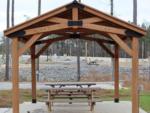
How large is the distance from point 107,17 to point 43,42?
434 cm

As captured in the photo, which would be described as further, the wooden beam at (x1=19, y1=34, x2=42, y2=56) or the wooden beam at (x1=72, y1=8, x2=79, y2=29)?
the wooden beam at (x1=19, y1=34, x2=42, y2=56)

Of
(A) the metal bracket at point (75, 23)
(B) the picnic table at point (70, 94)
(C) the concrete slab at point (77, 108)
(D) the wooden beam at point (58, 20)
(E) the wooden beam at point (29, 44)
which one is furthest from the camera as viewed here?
(C) the concrete slab at point (77, 108)

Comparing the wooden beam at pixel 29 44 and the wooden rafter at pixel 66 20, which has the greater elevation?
the wooden rafter at pixel 66 20

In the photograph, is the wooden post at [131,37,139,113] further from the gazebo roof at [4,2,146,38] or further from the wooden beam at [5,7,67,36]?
the wooden beam at [5,7,67,36]

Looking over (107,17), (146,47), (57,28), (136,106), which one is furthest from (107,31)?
(146,47)

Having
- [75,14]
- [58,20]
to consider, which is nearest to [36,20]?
[58,20]

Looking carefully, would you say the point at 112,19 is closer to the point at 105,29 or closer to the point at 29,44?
the point at 105,29

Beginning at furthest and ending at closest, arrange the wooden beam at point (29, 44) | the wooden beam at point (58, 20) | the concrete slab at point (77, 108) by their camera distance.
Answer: the concrete slab at point (77, 108) < the wooden beam at point (29, 44) < the wooden beam at point (58, 20)

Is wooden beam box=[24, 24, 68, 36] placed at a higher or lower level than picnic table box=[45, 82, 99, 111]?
higher

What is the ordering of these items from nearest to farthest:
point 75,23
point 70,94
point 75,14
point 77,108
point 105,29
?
point 75,23, point 75,14, point 105,29, point 70,94, point 77,108

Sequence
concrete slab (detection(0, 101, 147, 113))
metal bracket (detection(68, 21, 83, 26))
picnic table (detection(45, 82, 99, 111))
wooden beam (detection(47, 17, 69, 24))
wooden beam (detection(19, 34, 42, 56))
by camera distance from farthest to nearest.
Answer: concrete slab (detection(0, 101, 147, 113)), picnic table (detection(45, 82, 99, 111)), wooden beam (detection(19, 34, 42, 56)), wooden beam (detection(47, 17, 69, 24)), metal bracket (detection(68, 21, 83, 26))

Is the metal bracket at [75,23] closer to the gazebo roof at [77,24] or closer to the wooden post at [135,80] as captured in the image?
the gazebo roof at [77,24]

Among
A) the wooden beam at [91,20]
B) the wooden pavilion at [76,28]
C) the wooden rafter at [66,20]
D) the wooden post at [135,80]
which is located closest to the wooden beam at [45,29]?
the wooden pavilion at [76,28]

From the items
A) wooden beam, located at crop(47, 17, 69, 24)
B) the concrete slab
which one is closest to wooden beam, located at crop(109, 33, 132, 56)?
wooden beam, located at crop(47, 17, 69, 24)
